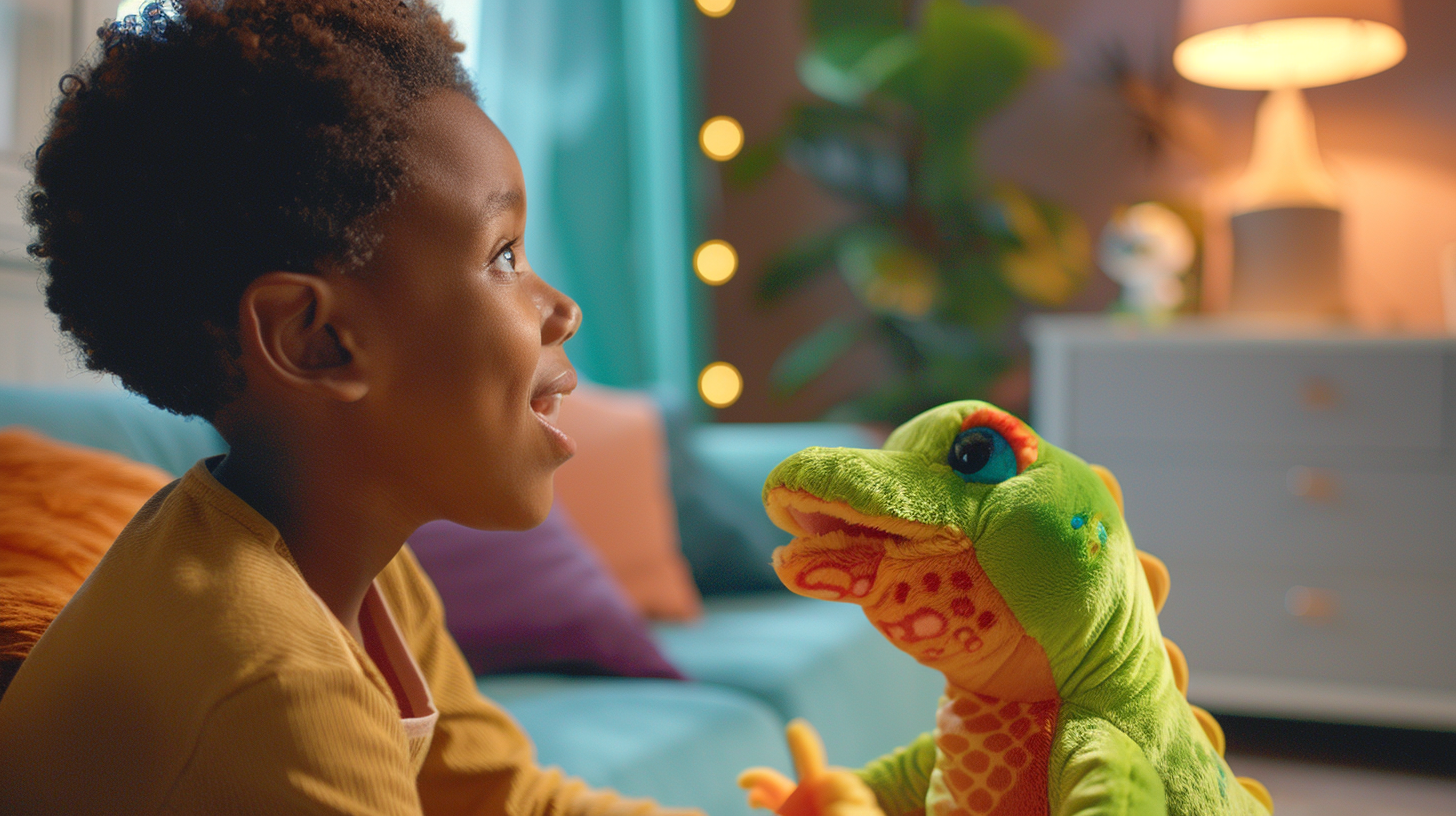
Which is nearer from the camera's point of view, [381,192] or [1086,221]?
[381,192]

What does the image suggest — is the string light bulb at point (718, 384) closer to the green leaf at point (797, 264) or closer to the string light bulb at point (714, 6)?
the green leaf at point (797, 264)

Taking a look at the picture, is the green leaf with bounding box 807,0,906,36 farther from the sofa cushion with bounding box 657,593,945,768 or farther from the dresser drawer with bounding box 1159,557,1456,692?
the sofa cushion with bounding box 657,593,945,768

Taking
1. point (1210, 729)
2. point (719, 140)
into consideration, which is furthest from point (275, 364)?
point (719, 140)

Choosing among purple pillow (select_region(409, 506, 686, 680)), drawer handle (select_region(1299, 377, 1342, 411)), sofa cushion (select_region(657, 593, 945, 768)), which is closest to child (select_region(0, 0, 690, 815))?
purple pillow (select_region(409, 506, 686, 680))

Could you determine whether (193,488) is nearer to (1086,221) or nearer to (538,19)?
(538,19)

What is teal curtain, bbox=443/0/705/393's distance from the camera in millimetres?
2051

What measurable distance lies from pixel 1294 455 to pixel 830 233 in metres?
1.24

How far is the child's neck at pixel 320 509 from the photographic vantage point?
0.49 metres

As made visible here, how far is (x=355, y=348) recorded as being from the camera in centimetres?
48

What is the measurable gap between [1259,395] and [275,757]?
81.5 inches

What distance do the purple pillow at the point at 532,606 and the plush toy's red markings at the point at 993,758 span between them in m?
0.83

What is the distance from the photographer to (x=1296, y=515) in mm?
2021

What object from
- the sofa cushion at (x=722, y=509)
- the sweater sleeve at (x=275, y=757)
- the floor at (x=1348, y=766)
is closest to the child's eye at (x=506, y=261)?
the sweater sleeve at (x=275, y=757)

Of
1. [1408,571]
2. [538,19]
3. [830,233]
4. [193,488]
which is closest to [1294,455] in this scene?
[1408,571]
